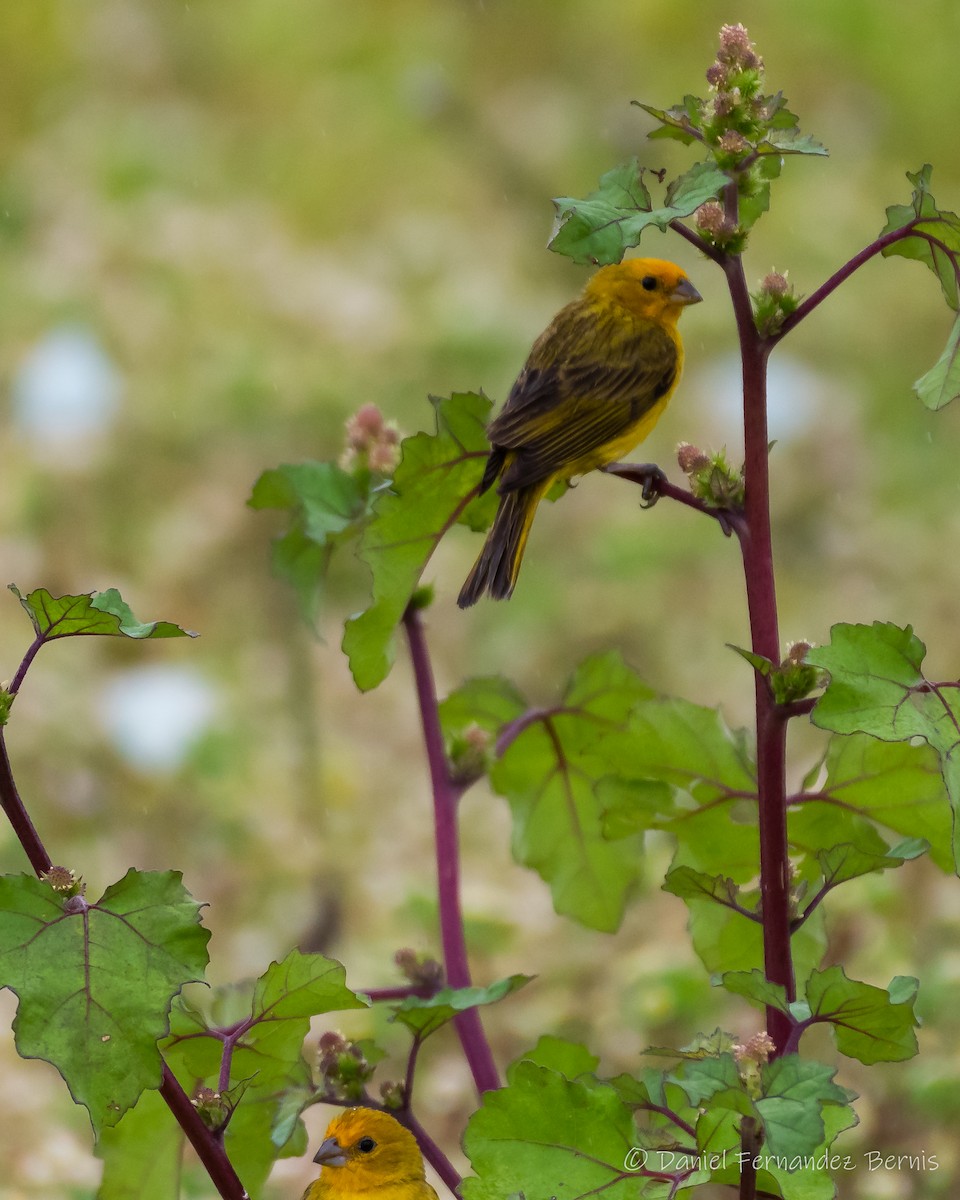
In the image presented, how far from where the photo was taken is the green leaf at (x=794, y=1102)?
110cm

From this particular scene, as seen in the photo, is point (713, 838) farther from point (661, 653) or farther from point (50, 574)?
point (50, 574)

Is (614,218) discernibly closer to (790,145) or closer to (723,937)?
(790,145)

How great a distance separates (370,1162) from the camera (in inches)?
79.6

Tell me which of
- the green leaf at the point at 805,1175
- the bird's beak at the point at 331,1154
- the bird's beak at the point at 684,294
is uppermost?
the bird's beak at the point at 684,294

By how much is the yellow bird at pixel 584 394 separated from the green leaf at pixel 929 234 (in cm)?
62

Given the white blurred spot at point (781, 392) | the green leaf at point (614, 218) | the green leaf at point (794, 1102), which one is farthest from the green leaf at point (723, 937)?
the white blurred spot at point (781, 392)

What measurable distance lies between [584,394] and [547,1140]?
1.34m

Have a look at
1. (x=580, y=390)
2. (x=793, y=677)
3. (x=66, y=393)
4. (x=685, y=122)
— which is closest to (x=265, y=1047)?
(x=793, y=677)

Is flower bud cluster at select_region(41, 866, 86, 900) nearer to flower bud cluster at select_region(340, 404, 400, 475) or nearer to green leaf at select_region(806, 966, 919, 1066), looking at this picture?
green leaf at select_region(806, 966, 919, 1066)

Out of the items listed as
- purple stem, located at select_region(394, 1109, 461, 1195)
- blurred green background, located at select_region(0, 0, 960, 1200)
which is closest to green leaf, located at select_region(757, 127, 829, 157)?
purple stem, located at select_region(394, 1109, 461, 1195)

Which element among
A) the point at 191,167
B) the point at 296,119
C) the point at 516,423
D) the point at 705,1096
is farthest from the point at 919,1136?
the point at 296,119

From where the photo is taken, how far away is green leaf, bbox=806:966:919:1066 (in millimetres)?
1272

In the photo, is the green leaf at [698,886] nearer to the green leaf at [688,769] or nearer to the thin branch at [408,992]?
the green leaf at [688,769]

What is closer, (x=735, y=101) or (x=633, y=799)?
(x=735, y=101)
